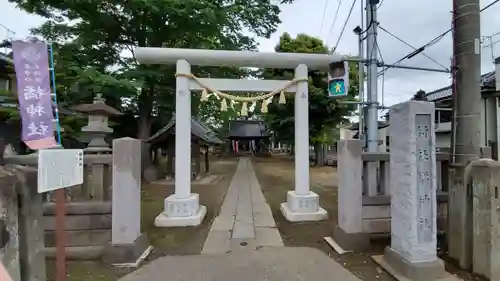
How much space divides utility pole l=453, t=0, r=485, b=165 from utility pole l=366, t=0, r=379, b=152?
4655mm

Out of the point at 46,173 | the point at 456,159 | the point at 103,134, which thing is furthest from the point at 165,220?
the point at 456,159

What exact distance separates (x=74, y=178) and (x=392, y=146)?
388cm

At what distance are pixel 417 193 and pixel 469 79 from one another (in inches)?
68.1

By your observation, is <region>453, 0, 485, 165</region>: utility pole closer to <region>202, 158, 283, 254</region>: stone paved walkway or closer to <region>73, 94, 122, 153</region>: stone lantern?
<region>202, 158, 283, 254</region>: stone paved walkway

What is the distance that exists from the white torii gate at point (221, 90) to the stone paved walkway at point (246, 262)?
2.88 feet

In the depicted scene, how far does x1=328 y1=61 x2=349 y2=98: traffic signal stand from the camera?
23.9 ft

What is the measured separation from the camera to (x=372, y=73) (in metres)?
9.19

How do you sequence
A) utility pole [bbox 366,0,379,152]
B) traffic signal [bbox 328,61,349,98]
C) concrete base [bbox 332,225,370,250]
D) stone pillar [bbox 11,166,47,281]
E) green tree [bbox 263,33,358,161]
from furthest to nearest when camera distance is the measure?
green tree [bbox 263,33,358,161] < utility pole [bbox 366,0,379,152] < traffic signal [bbox 328,61,349,98] < concrete base [bbox 332,225,370,250] < stone pillar [bbox 11,166,47,281]

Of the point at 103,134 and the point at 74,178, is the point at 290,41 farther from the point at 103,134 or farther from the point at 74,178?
the point at 74,178

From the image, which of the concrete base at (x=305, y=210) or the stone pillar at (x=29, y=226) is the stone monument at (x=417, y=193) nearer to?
the concrete base at (x=305, y=210)

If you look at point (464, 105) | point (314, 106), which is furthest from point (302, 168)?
point (314, 106)

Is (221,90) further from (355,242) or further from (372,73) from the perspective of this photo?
(372,73)

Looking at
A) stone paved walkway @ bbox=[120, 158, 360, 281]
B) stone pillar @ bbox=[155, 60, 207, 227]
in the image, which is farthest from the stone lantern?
stone paved walkway @ bbox=[120, 158, 360, 281]

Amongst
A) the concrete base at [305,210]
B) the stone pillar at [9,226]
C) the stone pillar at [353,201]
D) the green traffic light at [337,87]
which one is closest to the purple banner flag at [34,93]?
the stone pillar at [9,226]
